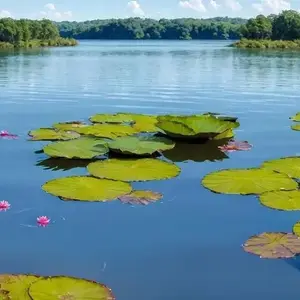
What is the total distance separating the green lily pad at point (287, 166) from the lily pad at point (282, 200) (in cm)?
53

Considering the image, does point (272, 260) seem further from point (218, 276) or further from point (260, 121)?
point (260, 121)

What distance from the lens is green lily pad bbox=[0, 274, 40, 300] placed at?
8.57ft

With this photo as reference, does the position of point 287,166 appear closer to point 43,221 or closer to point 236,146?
point 236,146

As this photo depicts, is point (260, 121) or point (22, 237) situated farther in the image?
point (260, 121)

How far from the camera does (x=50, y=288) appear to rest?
2654mm

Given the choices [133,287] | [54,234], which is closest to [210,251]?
[133,287]

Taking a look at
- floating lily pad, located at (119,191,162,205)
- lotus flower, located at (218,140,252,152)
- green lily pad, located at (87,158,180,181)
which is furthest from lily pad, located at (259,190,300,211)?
lotus flower, located at (218,140,252,152)

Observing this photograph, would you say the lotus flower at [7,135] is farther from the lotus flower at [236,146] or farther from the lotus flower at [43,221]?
the lotus flower at [43,221]

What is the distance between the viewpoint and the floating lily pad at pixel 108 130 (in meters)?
6.33

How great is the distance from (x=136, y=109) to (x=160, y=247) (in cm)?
663

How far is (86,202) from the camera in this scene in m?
4.18

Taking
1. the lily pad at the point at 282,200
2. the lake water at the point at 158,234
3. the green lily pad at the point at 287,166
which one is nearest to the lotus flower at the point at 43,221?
the lake water at the point at 158,234

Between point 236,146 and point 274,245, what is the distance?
3046mm

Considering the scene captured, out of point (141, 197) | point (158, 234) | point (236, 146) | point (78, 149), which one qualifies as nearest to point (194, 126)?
point (236, 146)
